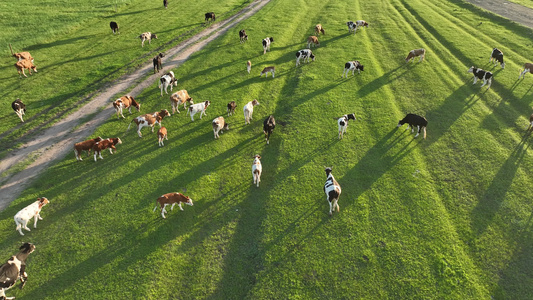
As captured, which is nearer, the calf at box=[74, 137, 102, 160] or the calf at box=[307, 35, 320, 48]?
the calf at box=[74, 137, 102, 160]

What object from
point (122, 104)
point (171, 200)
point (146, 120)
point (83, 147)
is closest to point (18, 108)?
point (122, 104)

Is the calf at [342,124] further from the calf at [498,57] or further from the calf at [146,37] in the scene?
the calf at [146,37]

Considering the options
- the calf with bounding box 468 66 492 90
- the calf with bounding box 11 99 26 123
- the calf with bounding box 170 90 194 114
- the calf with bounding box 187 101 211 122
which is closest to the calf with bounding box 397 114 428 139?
the calf with bounding box 468 66 492 90

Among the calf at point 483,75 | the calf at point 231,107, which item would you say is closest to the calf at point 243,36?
the calf at point 231,107

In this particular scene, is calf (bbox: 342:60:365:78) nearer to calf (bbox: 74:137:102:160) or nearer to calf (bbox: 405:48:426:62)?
calf (bbox: 405:48:426:62)

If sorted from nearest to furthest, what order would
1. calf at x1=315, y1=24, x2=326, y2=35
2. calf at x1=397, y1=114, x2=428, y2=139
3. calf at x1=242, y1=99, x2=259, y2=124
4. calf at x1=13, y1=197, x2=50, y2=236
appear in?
1. calf at x1=13, y1=197, x2=50, y2=236
2. calf at x1=397, y1=114, x2=428, y2=139
3. calf at x1=242, y1=99, x2=259, y2=124
4. calf at x1=315, y1=24, x2=326, y2=35

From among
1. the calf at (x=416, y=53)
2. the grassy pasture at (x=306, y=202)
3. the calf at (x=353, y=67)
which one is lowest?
the grassy pasture at (x=306, y=202)

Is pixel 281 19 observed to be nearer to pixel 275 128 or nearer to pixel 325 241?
pixel 275 128

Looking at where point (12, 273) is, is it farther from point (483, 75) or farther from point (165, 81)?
point (483, 75)
